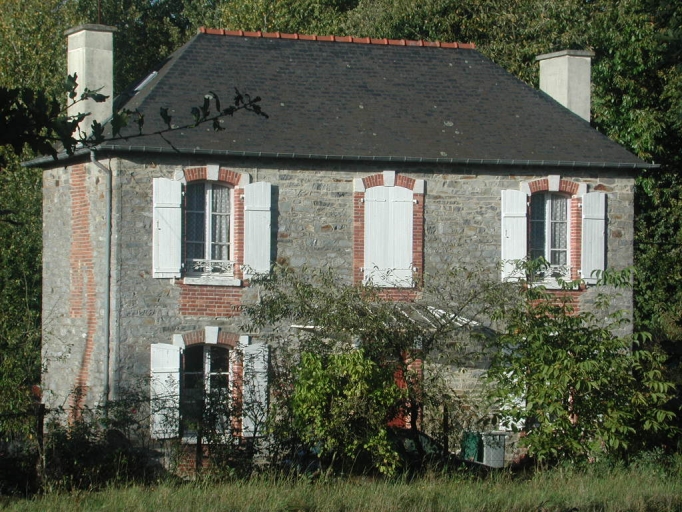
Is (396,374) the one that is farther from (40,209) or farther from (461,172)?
(40,209)

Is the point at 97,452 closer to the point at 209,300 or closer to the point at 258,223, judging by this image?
the point at 209,300

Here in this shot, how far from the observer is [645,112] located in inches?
794

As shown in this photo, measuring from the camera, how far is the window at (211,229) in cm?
1605

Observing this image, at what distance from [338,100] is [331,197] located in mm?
2043

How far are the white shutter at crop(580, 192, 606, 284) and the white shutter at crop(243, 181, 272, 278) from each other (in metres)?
5.13

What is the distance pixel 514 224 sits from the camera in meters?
17.1

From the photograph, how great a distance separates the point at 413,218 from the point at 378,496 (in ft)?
24.8

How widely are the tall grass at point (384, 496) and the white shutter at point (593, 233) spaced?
607 centimetres

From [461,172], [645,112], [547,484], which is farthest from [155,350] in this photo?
[645,112]

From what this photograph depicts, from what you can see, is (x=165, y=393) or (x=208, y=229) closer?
(x=165, y=393)

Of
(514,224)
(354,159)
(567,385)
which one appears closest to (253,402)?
(567,385)

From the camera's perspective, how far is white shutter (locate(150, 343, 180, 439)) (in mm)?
12117

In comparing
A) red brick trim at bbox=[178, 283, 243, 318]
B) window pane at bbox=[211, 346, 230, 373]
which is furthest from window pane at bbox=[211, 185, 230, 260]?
window pane at bbox=[211, 346, 230, 373]

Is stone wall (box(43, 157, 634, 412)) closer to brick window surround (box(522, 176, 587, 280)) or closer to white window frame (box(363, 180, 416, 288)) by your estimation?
brick window surround (box(522, 176, 587, 280))
